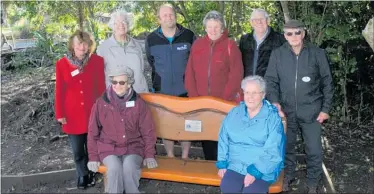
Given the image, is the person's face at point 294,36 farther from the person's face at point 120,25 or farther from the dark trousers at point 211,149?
the person's face at point 120,25

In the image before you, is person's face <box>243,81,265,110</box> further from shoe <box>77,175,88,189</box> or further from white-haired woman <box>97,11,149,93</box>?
shoe <box>77,175,88,189</box>

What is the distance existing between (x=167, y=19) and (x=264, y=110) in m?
1.48

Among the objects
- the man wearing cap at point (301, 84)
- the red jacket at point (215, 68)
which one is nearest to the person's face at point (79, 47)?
the red jacket at point (215, 68)

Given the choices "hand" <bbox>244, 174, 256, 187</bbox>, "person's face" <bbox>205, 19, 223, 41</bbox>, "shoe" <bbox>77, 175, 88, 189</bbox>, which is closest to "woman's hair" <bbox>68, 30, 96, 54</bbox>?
"person's face" <bbox>205, 19, 223, 41</bbox>

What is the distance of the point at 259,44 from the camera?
15.1 ft

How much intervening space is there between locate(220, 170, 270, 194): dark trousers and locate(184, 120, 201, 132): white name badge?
83 cm

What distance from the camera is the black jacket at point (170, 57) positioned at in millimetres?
4785

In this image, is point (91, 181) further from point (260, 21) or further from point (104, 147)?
point (260, 21)

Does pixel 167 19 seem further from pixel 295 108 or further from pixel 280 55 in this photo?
pixel 295 108

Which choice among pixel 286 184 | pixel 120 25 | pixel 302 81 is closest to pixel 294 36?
pixel 302 81

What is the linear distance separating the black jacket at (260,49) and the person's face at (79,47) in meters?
1.60

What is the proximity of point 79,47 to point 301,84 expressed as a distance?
2169 mm

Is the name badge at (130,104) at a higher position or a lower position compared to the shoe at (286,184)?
higher

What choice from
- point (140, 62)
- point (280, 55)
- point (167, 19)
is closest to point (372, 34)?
point (280, 55)
